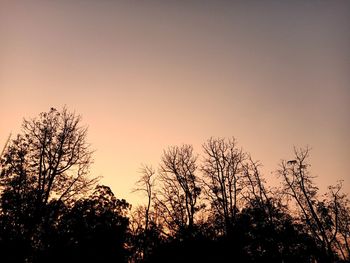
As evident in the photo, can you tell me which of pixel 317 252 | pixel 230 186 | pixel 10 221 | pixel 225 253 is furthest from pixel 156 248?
pixel 317 252

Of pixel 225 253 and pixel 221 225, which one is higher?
pixel 221 225

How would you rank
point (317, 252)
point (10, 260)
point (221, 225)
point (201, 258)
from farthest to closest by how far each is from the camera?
point (317, 252) < point (221, 225) < point (201, 258) < point (10, 260)

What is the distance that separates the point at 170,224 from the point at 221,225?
15.2ft

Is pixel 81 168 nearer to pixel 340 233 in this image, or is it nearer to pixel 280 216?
pixel 280 216

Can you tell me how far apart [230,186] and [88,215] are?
1296 centimetres

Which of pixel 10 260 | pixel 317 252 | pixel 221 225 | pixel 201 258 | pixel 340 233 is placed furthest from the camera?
pixel 340 233

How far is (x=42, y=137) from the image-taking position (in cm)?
2005

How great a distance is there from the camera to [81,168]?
19938mm

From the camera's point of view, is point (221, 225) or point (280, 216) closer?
point (221, 225)

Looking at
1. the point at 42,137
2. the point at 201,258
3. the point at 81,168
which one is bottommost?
the point at 201,258

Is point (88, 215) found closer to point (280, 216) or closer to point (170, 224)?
point (170, 224)

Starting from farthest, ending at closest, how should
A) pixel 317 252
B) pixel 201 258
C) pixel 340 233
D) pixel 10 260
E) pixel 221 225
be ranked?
pixel 340 233, pixel 317 252, pixel 221 225, pixel 201 258, pixel 10 260

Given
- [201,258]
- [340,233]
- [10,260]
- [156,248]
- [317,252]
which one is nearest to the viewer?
[10,260]

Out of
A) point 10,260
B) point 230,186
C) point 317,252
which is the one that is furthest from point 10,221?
point 317,252
